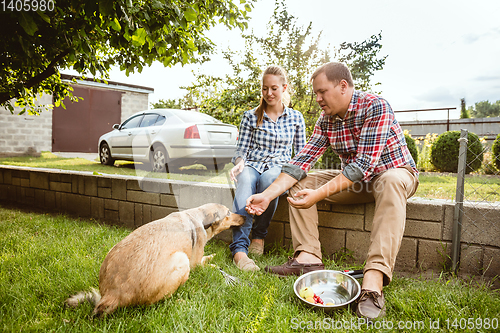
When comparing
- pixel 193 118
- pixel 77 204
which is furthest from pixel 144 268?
pixel 193 118

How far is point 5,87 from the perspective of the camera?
3.72 metres

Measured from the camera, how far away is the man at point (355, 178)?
186 centimetres

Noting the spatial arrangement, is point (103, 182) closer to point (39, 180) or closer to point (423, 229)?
point (39, 180)

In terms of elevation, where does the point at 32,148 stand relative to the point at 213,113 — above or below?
below

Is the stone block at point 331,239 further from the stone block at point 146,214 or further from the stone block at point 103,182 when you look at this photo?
the stone block at point 103,182

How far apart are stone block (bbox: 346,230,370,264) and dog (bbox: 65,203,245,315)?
1.31m

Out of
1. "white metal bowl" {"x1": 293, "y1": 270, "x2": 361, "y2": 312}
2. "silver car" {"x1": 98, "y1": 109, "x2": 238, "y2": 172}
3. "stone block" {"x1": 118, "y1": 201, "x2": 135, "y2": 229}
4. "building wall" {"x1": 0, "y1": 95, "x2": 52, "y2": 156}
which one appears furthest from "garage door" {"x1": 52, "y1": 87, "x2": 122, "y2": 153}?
"white metal bowl" {"x1": 293, "y1": 270, "x2": 361, "y2": 312}

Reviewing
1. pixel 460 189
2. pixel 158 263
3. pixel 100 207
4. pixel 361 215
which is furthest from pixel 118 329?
pixel 100 207

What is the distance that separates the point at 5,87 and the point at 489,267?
5234mm

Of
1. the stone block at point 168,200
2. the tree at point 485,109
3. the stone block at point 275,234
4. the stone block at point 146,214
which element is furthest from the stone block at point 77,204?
the tree at point 485,109

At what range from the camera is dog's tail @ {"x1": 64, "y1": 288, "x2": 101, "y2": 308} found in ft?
5.87

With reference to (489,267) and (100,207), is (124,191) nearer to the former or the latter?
(100,207)

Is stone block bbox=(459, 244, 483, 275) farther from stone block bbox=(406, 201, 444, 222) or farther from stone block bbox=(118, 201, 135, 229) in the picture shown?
stone block bbox=(118, 201, 135, 229)

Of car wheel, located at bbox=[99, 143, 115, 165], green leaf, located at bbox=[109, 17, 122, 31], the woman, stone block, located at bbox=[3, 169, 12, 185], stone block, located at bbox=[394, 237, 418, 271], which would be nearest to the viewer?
green leaf, located at bbox=[109, 17, 122, 31]
